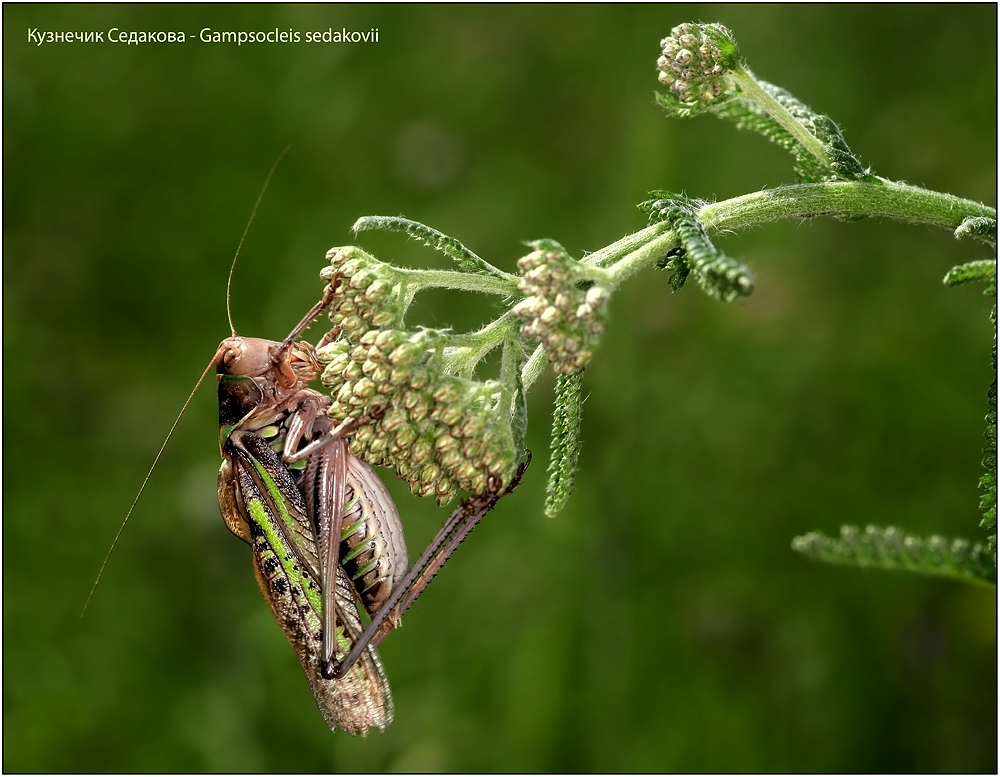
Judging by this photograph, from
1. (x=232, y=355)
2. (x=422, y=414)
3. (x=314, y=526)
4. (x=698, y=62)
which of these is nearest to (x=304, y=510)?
(x=314, y=526)

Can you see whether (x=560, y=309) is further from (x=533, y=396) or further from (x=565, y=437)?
(x=533, y=396)

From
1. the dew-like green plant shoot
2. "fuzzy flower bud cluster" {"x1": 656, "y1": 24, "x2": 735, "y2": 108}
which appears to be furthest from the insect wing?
"fuzzy flower bud cluster" {"x1": 656, "y1": 24, "x2": 735, "y2": 108}

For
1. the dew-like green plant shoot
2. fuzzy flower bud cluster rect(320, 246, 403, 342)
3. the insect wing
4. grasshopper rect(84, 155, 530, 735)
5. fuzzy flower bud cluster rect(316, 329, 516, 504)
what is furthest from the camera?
the insect wing

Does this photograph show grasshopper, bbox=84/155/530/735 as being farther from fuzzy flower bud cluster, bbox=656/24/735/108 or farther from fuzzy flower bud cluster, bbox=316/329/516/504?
fuzzy flower bud cluster, bbox=656/24/735/108

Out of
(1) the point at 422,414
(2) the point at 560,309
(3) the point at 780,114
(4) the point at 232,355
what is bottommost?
(1) the point at 422,414

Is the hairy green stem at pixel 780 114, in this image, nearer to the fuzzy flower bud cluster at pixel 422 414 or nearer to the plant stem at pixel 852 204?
the plant stem at pixel 852 204

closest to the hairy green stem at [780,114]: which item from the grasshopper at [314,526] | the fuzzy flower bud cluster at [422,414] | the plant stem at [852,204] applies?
the plant stem at [852,204]

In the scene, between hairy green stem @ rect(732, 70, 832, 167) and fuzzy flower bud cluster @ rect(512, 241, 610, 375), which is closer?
fuzzy flower bud cluster @ rect(512, 241, 610, 375)
